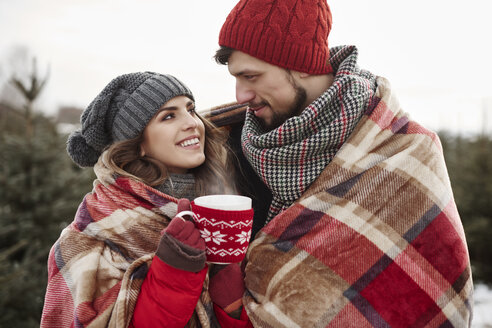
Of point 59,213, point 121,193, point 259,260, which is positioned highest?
point 121,193

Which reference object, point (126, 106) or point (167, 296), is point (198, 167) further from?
point (167, 296)

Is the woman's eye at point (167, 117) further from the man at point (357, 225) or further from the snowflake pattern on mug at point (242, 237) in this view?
the snowflake pattern on mug at point (242, 237)

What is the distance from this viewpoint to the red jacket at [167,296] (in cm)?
146

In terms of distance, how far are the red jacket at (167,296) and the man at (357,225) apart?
0.99 ft

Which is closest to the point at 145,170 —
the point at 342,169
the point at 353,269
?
the point at 342,169

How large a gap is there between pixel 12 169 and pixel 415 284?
4040mm

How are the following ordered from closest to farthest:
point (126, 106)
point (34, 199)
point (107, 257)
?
1. point (107, 257)
2. point (126, 106)
3. point (34, 199)

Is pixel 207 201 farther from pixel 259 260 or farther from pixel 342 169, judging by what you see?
pixel 342 169

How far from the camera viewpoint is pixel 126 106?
207cm

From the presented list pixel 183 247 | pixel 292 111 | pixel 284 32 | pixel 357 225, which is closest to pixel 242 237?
pixel 183 247

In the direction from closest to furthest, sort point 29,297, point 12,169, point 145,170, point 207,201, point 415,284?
point 207,201 < point 415,284 < point 145,170 < point 29,297 < point 12,169

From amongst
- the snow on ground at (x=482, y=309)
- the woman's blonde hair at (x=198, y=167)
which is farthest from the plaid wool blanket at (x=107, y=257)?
the snow on ground at (x=482, y=309)

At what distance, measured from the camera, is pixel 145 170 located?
6.89 feet

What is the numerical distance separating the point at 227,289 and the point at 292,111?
1106 mm
